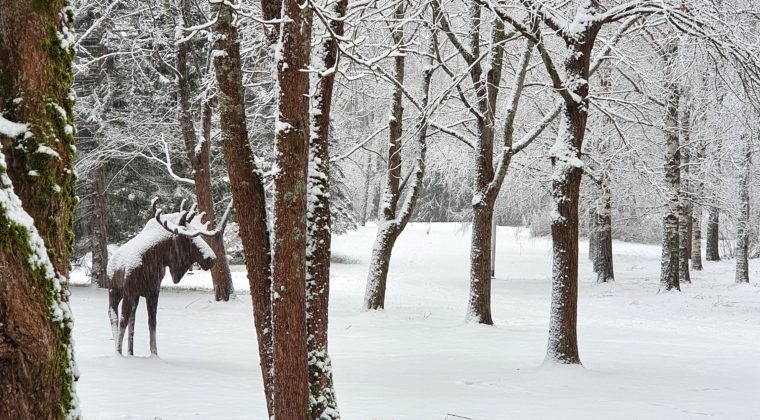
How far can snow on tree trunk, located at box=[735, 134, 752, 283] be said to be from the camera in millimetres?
22312

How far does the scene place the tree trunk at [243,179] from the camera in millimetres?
4988

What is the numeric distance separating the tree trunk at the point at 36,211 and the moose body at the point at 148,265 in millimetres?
5905

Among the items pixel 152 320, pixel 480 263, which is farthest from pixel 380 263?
pixel 152 320

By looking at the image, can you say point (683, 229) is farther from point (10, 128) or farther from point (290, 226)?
point (10, 128)

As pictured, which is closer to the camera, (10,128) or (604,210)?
(10,128)

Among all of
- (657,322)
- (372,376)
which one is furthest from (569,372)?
(657,322)

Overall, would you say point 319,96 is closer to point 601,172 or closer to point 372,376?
point 372,376

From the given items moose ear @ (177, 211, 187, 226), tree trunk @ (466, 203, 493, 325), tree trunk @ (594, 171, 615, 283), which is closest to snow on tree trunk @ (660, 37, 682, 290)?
tree trunk @ (594, 171, 615, 283)

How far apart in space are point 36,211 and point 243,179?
88.2 inches

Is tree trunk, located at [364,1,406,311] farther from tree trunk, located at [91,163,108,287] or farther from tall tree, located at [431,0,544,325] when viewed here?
tree trunk, located at [91,163,108,287]

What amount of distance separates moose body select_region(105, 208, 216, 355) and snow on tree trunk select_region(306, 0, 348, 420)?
4028 mm

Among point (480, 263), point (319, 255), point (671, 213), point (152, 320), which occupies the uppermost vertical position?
point (671, 213)

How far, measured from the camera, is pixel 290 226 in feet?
14.8

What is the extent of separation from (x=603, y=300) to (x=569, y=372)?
39.2 feet
